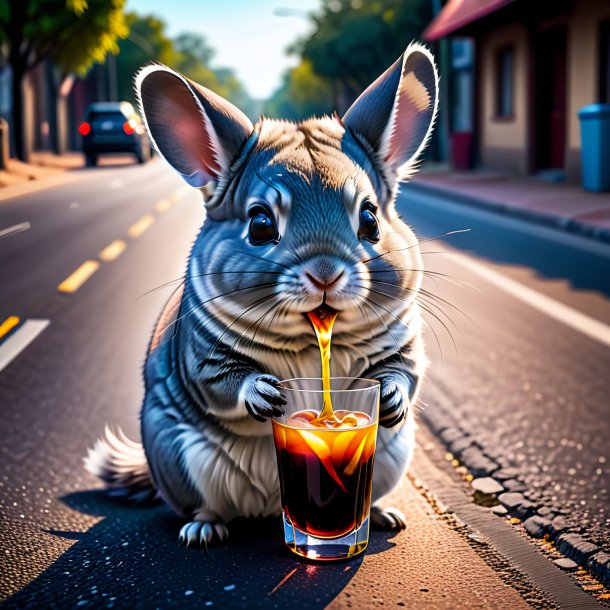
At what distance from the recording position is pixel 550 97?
79.3 feet

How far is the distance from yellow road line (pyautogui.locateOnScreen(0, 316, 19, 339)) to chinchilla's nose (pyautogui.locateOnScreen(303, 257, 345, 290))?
1.08m

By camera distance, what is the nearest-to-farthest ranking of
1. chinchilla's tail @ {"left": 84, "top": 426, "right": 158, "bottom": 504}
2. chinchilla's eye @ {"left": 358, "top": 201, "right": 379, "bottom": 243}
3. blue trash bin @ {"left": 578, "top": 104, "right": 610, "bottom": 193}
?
1. chinchilla's eye @ {"left": 358, "top": 201, "right": 379, "bottom": 243}
2. chinchilla's tail @ {"left": 84, "top": 426, "right": 158, "bottom": 504}
3. blue trash bin @ {"left": 578, "top": 104, "right": 610, "bottom": 193}

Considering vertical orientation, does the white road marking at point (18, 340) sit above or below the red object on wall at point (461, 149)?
above

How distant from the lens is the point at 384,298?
2.03 m

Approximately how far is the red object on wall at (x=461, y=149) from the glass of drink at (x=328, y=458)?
22477 millimetres

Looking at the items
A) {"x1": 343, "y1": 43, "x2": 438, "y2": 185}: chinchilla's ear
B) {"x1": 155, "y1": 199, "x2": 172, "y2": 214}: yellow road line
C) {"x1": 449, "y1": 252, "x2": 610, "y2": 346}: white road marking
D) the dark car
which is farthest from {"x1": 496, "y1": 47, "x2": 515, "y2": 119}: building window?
{"x1": 343, "y1": 43, "x2": 438, "y2": 185}: chinchilla's ear

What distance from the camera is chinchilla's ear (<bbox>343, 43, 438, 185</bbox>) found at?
2082mm

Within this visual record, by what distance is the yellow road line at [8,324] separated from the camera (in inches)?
104

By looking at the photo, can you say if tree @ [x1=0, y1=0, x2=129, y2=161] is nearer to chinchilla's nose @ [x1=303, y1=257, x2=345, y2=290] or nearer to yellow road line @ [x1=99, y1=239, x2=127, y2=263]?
yellow road line @ [x1=99, y1=239, x2=127, y2=263]

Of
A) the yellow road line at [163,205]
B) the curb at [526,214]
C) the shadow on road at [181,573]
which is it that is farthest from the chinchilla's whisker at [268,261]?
the curb at [526,214]

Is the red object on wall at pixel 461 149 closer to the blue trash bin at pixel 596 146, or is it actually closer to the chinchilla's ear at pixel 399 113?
the blue trash bin at pixel 596 146

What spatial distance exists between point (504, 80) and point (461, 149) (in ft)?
8.69

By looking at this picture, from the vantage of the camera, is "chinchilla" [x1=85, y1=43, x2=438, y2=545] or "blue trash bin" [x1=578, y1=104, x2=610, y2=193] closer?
"chinchilla" [x1=85, y1=43, x2=438, y2=545]

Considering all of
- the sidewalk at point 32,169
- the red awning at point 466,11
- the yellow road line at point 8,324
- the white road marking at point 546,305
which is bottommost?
the white road marking at point 546,305
